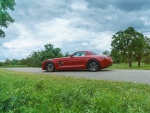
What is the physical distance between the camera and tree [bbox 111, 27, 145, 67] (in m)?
39.7

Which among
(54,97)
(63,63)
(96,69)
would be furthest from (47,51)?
(54,97)

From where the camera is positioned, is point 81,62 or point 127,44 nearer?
point 81,62

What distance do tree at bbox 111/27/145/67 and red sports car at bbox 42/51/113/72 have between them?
29.8 metres

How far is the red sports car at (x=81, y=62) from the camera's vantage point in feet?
36.2

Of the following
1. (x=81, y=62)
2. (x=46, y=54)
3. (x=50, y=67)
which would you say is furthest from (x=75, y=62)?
(x=46, y=54)

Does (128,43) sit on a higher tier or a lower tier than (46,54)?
higher

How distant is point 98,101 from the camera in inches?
139

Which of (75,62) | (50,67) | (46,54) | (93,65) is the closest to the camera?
(93,65)

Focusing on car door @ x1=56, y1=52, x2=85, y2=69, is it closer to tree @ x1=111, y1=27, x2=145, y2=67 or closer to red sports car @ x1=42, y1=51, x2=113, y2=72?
red sports car @ x1=42, y1=51, x2=113, y2=72

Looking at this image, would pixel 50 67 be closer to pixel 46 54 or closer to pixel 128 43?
pixel 46 54

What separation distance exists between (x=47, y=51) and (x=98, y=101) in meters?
18.0

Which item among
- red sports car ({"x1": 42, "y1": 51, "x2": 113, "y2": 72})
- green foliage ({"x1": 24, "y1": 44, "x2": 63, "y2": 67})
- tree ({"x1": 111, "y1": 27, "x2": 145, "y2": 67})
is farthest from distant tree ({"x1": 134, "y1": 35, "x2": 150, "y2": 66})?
red sports car ({"x1": 42, "y1": 51, "x2": 113, "y2": 72})

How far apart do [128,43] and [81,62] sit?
3129cm

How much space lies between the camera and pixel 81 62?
11523 millimetres
